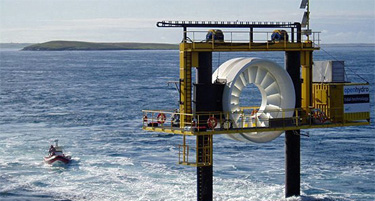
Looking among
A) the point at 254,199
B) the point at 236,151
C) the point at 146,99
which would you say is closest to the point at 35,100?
the point at 146,99

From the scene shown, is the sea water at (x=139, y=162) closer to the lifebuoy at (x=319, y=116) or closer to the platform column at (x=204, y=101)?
the lifebuoy at (x=319, y=116)

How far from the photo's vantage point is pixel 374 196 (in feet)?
185

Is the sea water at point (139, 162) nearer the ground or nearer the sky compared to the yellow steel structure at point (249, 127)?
nearer the ground

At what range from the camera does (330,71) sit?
50250 millimetres

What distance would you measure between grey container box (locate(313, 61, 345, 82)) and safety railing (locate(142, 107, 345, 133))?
212 cm

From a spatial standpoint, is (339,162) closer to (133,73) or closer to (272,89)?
(272,89)

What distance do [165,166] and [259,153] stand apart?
10234 mm

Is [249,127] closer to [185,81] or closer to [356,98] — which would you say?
[185,81]

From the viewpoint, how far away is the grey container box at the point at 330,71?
50250 mm

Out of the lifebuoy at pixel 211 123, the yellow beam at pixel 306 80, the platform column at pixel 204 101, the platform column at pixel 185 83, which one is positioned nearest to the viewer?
the lifebuoy at pixel 211 123

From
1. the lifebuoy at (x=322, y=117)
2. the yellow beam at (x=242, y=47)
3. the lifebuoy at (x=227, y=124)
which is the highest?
the yellow beam at (x=242, y=47)

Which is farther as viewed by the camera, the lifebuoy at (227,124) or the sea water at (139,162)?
the sea water at (139,162)

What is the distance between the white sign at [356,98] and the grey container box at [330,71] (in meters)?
0.89

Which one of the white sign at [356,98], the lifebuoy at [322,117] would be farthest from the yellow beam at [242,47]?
the lifebuoy at [322,117]
